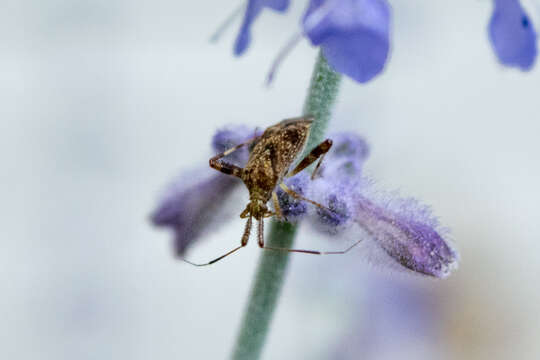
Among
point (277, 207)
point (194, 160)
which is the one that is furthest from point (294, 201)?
point (194, 160)

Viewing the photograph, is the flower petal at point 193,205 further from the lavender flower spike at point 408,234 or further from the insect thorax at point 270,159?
the lavender flower spike at point 408,234

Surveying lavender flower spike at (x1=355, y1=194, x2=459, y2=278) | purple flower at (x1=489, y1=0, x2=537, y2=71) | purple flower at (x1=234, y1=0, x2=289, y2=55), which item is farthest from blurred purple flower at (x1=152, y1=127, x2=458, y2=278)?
purple flower at (x1=489, y1=0, x2=537, y2=71)

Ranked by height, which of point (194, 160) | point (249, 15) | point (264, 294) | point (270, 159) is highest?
point (249, 15)

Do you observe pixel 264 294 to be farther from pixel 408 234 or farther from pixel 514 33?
pixel 514 33

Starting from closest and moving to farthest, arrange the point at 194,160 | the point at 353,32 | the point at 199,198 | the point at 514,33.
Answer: the point at 353,32 < the point at 514,33 < the point at 199,198 < the point at 194,160

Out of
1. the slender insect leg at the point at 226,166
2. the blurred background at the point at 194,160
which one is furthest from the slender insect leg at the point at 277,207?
the blurred background at the point at 194,160

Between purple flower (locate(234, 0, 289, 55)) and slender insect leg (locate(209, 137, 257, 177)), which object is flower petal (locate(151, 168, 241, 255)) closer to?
slender insect leg (locate(209, 137, 257, 177))
